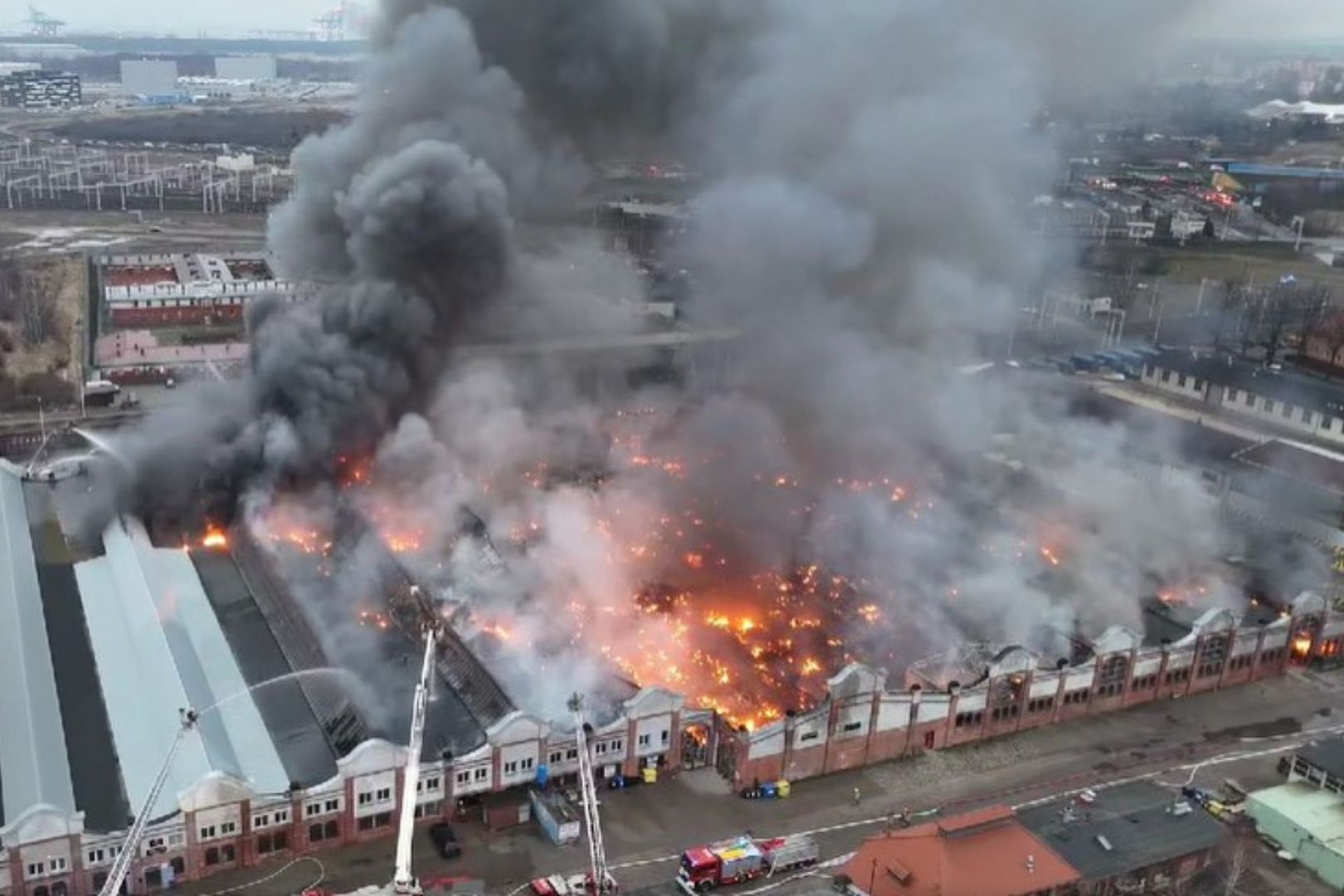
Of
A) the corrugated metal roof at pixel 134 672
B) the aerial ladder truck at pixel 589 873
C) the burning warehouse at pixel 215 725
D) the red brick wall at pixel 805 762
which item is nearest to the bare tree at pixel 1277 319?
the red brick wall at pixel 805 762

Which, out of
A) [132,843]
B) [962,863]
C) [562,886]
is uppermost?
[132,843]

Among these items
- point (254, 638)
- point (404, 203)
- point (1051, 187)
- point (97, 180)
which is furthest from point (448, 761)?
point (97, 180)

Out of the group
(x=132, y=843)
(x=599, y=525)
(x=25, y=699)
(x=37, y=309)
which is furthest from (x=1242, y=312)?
(x=132, y=843)

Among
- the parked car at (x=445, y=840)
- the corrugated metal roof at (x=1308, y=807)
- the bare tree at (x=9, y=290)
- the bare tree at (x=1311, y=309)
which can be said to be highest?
the bare tree at (x=1311, y=309)

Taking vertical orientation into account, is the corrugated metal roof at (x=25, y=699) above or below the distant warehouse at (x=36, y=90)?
below

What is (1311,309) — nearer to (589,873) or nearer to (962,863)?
(962,863)

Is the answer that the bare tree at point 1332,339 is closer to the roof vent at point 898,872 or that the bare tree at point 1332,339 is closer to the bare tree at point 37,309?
the roof vent at point 898,872
